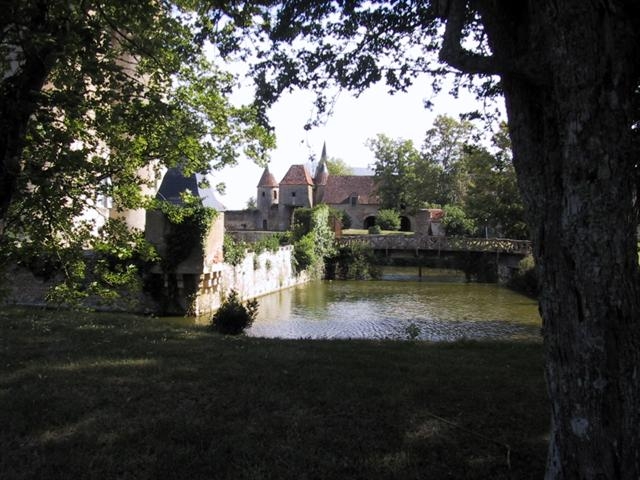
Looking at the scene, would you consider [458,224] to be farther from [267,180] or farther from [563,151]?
[563,151]

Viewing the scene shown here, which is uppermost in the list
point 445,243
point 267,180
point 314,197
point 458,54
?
point 267,180

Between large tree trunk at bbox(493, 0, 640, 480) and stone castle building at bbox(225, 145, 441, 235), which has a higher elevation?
stone castle building at bbox(225, 145, 441, 235)

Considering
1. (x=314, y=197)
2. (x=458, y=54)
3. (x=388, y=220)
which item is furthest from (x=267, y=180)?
(x=458, y=54)

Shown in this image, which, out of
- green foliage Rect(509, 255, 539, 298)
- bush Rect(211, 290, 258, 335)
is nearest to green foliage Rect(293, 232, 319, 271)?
green foliage Rect(509, 255, 539, 298)

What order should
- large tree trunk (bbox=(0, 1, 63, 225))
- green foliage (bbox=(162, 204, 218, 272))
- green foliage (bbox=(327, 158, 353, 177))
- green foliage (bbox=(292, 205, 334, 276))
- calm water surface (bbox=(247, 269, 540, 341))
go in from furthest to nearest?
green foliage (bbox=(327, 158, 353, 177))
green foliage (bbox=(292, 205, 334, 276))
green foliage (bbox=(162, 204, 218, 272))
calm water surface (bbox=(247, 269, 540, 341))
large tree trunk (bbox=(0, 1, 63, 225))

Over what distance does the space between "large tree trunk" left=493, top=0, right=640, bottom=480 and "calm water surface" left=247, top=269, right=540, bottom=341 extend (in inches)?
339

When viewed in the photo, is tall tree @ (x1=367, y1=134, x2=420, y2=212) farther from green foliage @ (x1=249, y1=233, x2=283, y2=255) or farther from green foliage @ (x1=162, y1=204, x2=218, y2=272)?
green foliage @ (x1=162, y1=204, x2=218, y2=272)

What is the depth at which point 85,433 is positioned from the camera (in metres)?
4.04

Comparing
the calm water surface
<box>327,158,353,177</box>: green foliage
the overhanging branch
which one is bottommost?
the calm water surface

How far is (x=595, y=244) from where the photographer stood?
252 cm

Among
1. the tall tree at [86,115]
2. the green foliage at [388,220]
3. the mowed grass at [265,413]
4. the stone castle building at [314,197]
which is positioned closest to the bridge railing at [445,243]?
the green foliage at [388,220]

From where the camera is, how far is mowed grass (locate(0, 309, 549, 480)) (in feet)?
11.7

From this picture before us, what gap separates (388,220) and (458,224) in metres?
8.52

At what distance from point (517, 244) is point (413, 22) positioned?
2610 centimetres
